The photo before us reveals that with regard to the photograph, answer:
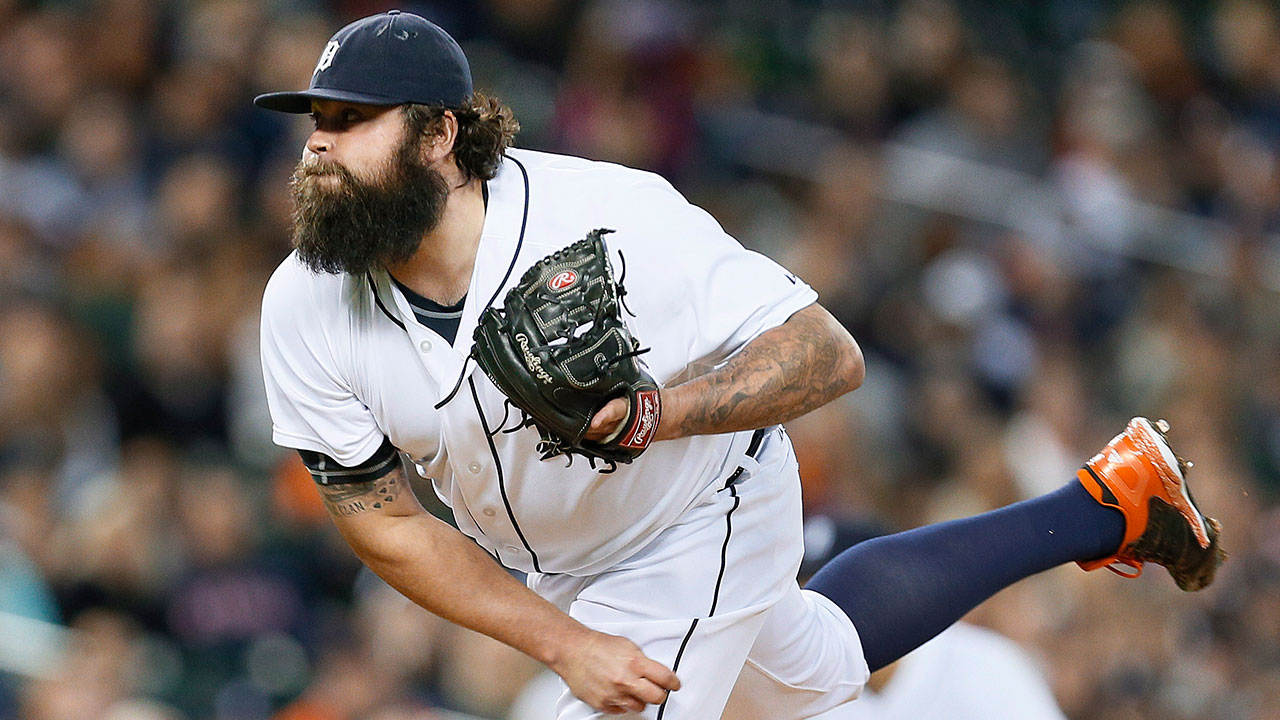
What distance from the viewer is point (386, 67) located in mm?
2785

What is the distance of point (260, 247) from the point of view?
669cm

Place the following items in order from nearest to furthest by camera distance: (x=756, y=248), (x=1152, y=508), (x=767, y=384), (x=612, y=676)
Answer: (x=767, y=384)
(x=612, y=676)
(x=1152, y=508)
(x=756, y=248)

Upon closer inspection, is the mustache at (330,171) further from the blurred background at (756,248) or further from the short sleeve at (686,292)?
the blurred background at (756,248)

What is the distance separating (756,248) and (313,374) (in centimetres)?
454

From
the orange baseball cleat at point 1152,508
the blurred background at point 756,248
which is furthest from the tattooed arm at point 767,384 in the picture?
the blurred background at point 756,248

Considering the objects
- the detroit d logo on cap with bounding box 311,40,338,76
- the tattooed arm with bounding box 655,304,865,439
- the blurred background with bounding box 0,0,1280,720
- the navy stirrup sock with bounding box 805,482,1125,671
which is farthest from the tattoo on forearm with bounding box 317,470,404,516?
the blurred background with bounding box 0,0,1280,720

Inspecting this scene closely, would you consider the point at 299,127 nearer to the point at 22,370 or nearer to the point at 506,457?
the point at 22,370

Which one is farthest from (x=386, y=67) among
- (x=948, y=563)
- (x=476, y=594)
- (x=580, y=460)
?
(x=948, y=563)

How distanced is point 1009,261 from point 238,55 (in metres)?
3.69

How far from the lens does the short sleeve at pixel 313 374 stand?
2924mm

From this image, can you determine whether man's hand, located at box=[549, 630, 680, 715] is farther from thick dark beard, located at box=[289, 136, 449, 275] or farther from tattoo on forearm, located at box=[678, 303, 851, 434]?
thick dark beard, located at box=[289, 136, 449, 275]

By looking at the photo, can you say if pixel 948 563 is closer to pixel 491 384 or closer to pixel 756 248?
pixel 491 384

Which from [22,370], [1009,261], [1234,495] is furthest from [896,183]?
[22,370]

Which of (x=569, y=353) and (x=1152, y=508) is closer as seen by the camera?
(x=569, y=353)
